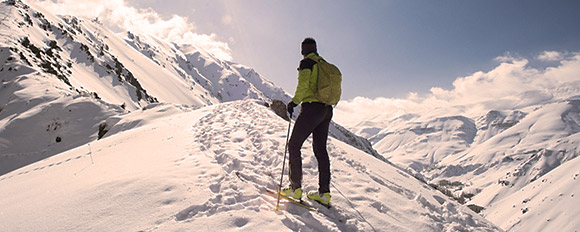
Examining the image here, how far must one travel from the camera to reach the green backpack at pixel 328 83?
508 centimetres

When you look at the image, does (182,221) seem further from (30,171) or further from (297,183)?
(30,171)

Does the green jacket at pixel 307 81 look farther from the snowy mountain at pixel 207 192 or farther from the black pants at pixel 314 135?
the snowy mountain at pixel 207 192

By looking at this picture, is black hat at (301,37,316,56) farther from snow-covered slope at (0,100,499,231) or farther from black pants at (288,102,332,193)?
snow-covered slope at (0,100,499,231)

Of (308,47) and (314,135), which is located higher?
(308,47)

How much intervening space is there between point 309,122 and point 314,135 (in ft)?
1.45

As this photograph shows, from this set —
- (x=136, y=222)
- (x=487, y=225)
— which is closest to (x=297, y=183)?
(x=136, y=222)

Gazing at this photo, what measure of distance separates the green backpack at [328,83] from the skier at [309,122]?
3.0 inches

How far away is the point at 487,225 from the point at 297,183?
473cm

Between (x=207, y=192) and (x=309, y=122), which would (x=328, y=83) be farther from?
(x=207, y=192)

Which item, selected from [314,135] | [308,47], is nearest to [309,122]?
[314,135]

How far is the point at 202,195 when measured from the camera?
185 inches

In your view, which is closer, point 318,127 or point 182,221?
point 182,221

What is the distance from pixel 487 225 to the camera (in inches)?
255

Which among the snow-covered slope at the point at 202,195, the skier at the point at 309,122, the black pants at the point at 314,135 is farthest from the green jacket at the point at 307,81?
the snow-covered slope at the point at 202,195
